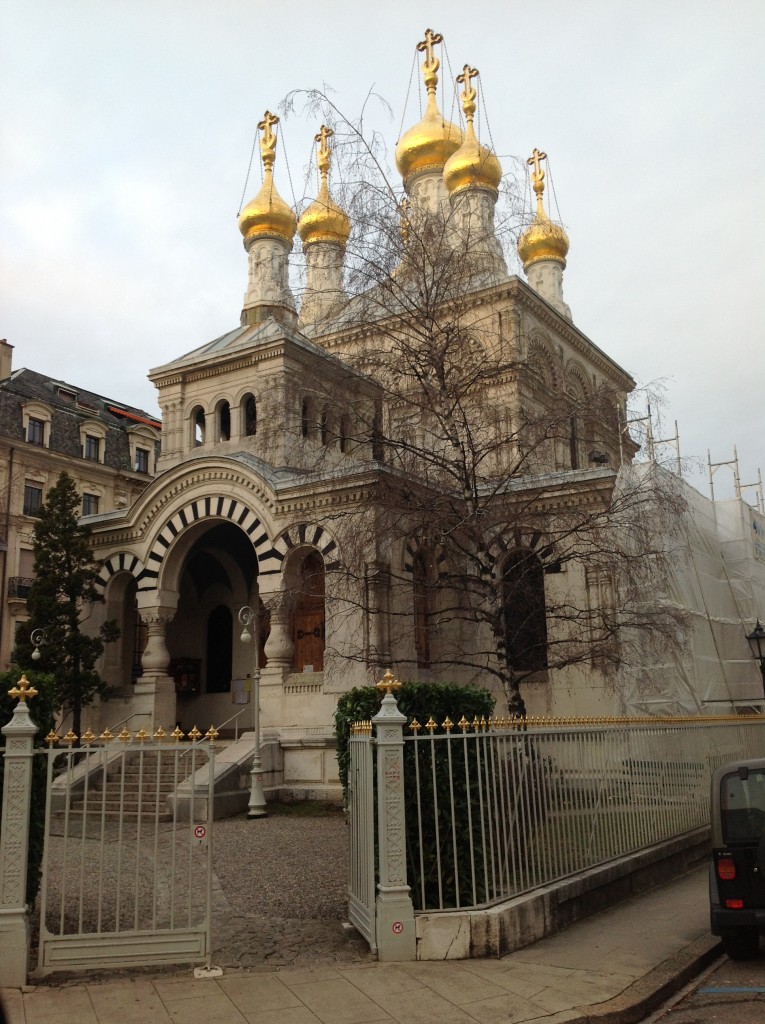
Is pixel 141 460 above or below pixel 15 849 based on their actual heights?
above

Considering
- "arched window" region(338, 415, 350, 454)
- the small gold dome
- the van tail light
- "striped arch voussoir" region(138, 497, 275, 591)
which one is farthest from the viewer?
the small gold dome

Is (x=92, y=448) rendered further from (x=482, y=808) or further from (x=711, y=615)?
(x=482, y=808)

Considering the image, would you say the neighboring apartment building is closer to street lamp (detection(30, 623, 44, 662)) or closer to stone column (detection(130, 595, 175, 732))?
Result: street lamp (detection(30, 623, 44, 662))

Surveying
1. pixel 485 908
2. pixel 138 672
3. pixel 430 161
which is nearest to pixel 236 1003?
→ pixel 485 908

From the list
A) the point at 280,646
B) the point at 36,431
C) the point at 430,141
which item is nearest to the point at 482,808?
the point at 280,646

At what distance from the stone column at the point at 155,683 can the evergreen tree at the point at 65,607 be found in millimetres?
876

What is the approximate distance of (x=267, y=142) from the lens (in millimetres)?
29656

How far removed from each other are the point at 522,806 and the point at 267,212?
77.9ft

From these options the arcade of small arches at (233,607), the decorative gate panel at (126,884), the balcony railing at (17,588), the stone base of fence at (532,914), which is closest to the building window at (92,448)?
the balcony railing at (17,588)

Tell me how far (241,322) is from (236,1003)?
78.5 ft

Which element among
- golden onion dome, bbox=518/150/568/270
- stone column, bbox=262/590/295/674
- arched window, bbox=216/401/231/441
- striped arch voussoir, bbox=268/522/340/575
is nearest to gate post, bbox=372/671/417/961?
striped arch voussoir, bbox=268/522/340/575

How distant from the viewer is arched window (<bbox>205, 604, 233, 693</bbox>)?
24.8m

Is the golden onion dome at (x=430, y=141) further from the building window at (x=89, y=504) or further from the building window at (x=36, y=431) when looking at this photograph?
the building window at (x=89, y=504)

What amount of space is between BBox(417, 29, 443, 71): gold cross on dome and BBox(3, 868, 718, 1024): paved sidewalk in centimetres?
2573
